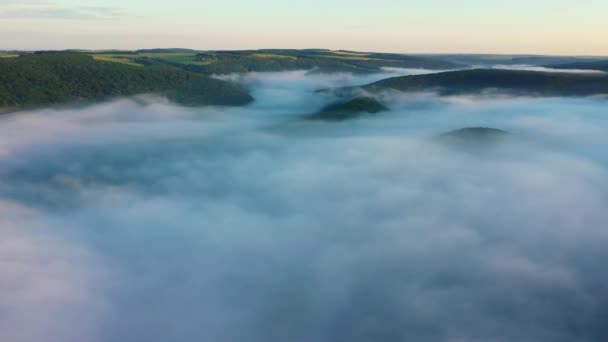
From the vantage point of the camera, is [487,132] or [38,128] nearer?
[38,128]

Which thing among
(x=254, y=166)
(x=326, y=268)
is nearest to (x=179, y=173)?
(x=254, y=166)

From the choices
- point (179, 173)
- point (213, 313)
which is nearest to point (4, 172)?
point (179, 173)

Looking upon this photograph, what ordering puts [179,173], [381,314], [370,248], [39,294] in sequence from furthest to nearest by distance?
[179,173] → [370,248] → [39,294] → [381,314]

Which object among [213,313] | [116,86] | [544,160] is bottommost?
[213,313]

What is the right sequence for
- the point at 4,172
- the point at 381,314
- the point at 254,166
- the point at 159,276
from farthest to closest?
1. the point at 254,166
2. the point at 4,172
3. the point at 159,276
4. the point at 381,314

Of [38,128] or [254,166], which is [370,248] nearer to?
[254,166]

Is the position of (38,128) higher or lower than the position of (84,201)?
higher

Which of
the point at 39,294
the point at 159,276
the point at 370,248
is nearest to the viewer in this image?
the point at 39,294

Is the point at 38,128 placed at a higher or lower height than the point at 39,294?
higher

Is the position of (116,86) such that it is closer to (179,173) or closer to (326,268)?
(179,173)
